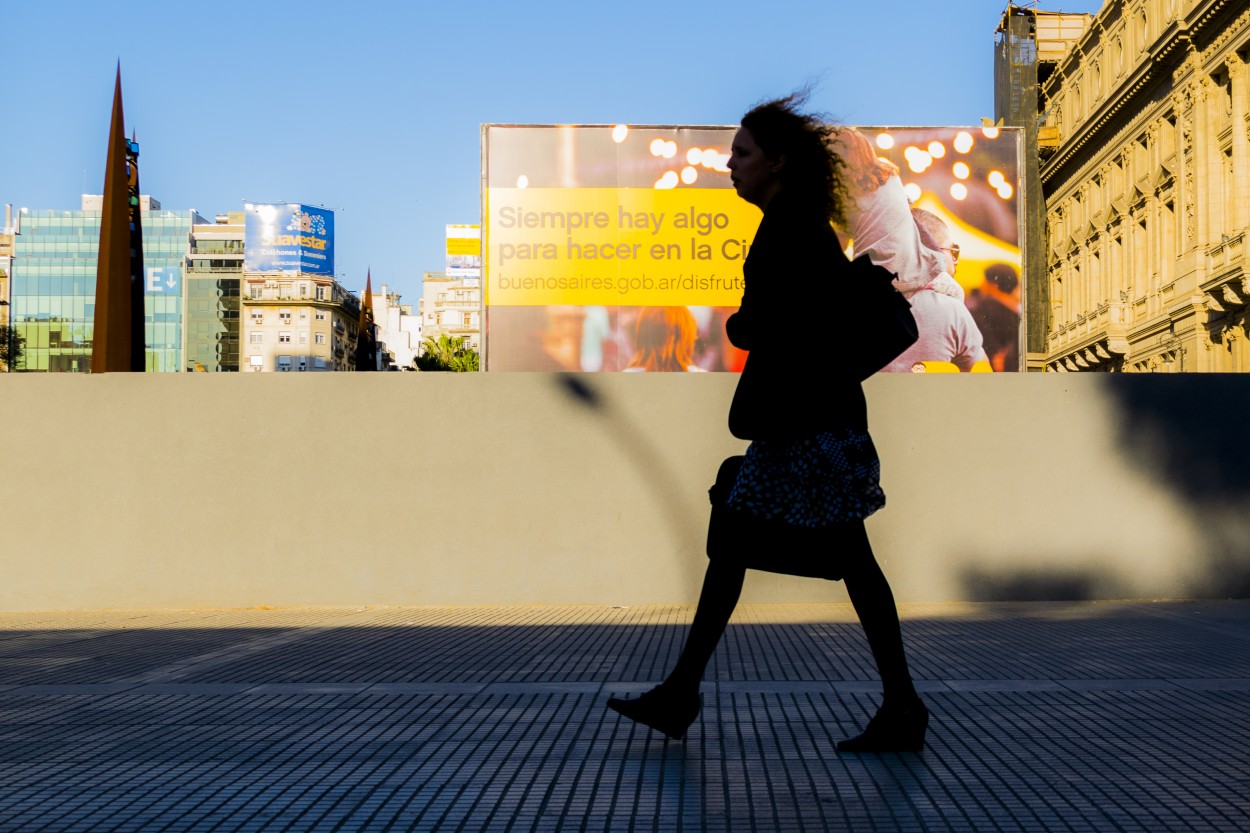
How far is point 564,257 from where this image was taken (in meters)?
15.0

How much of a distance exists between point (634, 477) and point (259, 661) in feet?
11.4

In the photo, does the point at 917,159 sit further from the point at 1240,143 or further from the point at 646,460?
the point at 1240,143

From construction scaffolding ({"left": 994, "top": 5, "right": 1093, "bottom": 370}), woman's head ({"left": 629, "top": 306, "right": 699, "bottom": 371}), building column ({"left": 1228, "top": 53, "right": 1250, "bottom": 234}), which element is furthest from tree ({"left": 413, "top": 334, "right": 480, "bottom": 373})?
woman's head ({"left": 629, "top": 306, "right": 699, "bottom": 371})

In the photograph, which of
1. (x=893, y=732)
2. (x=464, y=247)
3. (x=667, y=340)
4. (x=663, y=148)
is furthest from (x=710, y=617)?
(x=464, y=247)

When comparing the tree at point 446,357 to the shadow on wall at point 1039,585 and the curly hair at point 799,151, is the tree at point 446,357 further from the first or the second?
the curly hair at point 799,151

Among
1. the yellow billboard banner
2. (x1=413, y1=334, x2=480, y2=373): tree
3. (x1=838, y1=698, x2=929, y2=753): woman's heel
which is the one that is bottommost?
(x1=838, y1=698, x2=929, y2=753): woman's heel

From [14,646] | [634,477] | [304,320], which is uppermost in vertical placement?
[304,320]

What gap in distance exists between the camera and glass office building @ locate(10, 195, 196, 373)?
468 feet

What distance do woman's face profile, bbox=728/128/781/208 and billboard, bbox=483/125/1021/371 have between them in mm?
10313

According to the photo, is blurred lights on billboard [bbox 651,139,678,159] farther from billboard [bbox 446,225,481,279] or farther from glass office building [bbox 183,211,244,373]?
glass office building [bbox 183,211,244,373]

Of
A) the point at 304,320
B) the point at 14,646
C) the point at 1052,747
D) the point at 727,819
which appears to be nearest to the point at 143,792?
the point at 727,819

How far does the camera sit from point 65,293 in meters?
145

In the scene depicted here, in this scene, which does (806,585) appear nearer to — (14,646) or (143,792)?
(14,646)

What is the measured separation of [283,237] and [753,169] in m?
92.2
